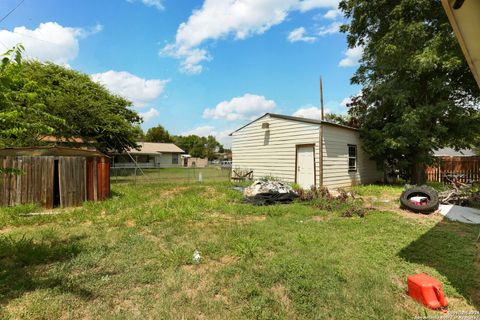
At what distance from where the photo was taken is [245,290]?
116 inches

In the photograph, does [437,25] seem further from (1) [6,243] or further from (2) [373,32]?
(1) [6,243]

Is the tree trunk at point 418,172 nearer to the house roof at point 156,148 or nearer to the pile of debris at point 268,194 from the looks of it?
the pile of debris at point 268,194

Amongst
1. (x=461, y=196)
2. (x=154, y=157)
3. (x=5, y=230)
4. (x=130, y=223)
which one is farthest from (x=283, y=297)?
(x=154, y=157)

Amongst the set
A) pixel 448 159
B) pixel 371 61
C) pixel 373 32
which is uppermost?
pixel 373 32

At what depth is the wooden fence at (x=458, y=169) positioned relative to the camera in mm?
13578

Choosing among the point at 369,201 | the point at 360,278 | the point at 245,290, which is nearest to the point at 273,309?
the point at 245,290

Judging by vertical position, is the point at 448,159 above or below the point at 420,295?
above

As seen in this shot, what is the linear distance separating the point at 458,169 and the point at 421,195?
401 inches

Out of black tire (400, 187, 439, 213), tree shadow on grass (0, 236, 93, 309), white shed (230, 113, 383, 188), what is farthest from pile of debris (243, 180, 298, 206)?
tree shadow on grass (0, 236, 93, 309)

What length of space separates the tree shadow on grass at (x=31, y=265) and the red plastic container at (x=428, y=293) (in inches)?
137

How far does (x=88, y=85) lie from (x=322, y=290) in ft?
75.0

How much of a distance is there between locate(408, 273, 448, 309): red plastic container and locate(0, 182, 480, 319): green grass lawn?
11 cm

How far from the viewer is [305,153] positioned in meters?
11.6

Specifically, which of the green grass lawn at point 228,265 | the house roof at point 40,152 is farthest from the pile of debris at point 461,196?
the house roof at point 40,152
